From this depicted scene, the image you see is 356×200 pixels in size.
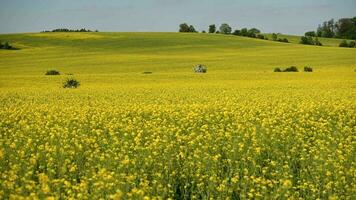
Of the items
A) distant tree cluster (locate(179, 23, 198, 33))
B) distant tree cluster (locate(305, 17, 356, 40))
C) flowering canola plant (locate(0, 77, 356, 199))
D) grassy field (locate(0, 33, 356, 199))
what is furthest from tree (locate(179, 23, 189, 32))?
flowering canola plant (locate(0, 77, 356, 199))

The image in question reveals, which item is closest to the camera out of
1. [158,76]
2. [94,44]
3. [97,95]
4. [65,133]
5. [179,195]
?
[179,195]

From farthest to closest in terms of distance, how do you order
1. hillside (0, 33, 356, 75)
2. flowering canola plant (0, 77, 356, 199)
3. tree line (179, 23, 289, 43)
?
tree line (179, 23, 289, 43), hillside (0, 33, 356, 75), flowering canola plant (0, 77, 356, 199)

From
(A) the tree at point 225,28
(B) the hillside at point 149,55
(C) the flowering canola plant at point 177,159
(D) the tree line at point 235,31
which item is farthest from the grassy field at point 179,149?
(A) the tree at point 225,28

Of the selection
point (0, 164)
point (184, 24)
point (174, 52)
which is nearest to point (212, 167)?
point (0, 164)

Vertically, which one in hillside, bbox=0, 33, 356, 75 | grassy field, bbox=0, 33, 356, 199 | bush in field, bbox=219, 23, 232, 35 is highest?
bush in field, bbox=219, 23, 232, 35

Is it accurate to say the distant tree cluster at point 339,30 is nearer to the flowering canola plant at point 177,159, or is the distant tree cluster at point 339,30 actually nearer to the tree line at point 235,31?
the tree line at point 235,31

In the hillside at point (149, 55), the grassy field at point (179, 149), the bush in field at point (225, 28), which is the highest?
the bush in field at point (225, 28)

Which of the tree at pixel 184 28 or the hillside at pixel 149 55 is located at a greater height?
the tree at pixel 184 28

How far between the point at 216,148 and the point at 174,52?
5893 centimetres

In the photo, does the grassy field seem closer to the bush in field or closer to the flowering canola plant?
the flowering canola plant

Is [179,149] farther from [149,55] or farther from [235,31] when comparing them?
[235,31]

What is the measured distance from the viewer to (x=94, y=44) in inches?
2985

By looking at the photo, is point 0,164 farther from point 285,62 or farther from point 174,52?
point 174,52

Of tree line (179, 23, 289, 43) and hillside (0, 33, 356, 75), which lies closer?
hillside (0, 33, 356, 75)
